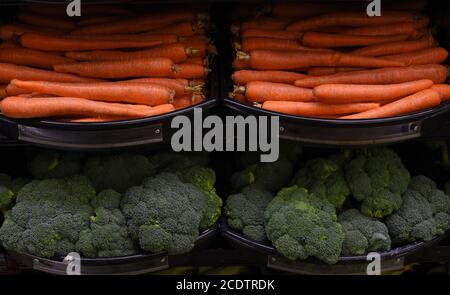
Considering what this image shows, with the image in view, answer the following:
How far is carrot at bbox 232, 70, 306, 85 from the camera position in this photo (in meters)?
1.39

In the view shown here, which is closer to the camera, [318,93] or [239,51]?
[318,93]

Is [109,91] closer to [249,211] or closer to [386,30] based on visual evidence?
[249,211]

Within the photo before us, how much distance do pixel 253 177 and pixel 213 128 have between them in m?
0.24

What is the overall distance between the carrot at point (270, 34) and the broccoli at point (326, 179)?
36 cm

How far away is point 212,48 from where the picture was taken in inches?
57.6

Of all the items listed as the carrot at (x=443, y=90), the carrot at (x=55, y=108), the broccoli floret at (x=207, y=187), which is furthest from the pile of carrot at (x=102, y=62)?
the carrot at (x=443, y=90)

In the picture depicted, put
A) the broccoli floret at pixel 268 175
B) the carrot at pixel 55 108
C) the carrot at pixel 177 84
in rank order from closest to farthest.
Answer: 1. the carrot at pixel 55 108
2. the carrot at pixel 177 84
3. the broccoli floret at pixel 268 175

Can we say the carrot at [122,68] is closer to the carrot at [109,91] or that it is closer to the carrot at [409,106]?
the carrot at [109,91]

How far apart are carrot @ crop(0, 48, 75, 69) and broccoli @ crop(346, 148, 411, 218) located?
0.84 m

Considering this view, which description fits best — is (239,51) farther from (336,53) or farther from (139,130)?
(139,130)

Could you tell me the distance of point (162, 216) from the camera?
1334 mm

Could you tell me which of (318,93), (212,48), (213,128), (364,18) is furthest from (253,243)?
(364,18)

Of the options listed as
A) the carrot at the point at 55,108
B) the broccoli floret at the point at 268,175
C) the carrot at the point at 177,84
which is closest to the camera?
the carrot at the point at 55,108

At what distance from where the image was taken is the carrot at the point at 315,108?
1329mm
